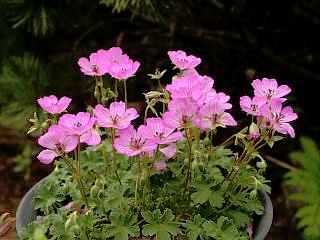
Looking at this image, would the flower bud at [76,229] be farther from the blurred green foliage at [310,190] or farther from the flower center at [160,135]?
the blurred green foliage at [310,190]

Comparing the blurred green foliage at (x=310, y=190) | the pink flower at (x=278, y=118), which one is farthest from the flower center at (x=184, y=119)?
the blurred green foliage at (x=310, y=190)

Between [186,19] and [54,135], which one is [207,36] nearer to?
[186,19]

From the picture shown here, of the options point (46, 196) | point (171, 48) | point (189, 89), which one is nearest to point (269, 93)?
point (189, 89)

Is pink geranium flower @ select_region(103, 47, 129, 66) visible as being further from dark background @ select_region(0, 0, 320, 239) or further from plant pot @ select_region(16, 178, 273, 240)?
dark background @ select_region(0, 0, 320, 239)

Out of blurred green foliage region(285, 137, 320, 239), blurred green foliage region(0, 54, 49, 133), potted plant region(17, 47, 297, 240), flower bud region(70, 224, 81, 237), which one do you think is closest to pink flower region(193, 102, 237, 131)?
potted plant region(17, 47, 297, 240)

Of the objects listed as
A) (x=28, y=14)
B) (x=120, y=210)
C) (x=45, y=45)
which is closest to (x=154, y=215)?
(x=120, y=210)

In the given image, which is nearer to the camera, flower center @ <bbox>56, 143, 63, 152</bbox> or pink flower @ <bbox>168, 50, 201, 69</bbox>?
flower center @ <bbox>56, 143, 63, 152</bbox>
